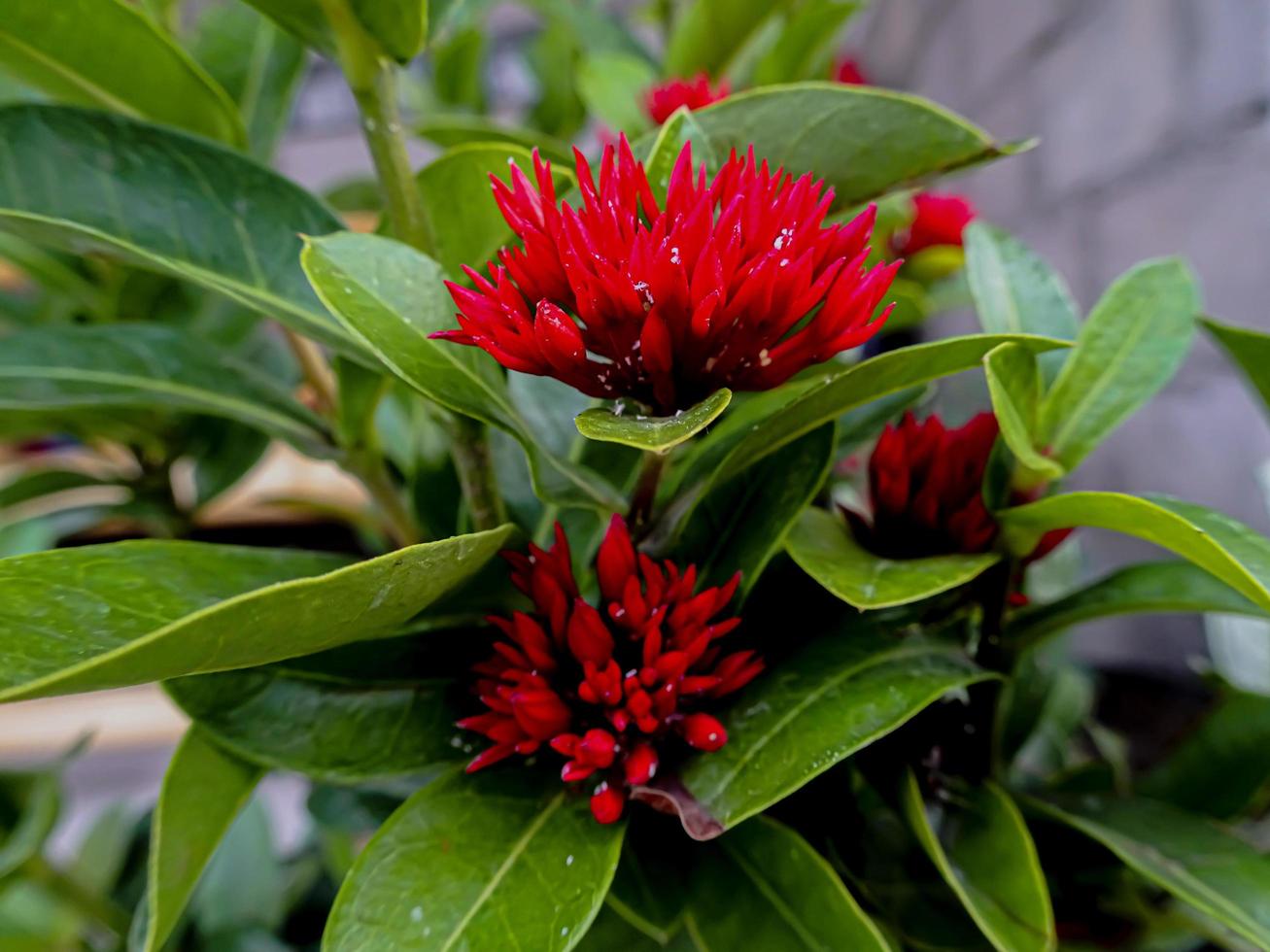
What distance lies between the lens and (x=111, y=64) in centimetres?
38

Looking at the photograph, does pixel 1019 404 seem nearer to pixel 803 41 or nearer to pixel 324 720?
pixel 324 720

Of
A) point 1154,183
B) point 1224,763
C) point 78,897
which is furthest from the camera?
point 1154,183

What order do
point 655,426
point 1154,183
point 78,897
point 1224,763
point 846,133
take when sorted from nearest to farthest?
point 655,426
point 846,133
point 1224,763
point 78,897
point 1154,183

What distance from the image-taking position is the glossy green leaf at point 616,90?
598mm

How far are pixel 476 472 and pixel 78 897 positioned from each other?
501 mm

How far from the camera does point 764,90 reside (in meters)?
0.34

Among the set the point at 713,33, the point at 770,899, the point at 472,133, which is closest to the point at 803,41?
the point at 713,33

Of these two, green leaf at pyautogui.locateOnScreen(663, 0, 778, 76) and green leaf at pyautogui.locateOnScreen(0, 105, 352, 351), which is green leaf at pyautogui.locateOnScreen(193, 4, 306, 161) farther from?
green leaf at pyautogui.locateOnScreen(663, 0, 778, 76)

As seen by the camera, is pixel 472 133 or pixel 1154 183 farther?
pixel 1154 183

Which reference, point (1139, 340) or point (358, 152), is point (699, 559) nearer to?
point (1139, 340)

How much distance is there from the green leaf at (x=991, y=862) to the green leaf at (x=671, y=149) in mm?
257

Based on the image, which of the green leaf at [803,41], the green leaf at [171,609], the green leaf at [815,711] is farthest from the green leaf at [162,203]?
the green leaf at [803,41]

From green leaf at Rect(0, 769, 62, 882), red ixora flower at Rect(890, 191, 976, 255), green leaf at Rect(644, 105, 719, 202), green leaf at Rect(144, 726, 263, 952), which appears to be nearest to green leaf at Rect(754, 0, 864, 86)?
red ixora flower at Rect(890, 191, 976, 255)

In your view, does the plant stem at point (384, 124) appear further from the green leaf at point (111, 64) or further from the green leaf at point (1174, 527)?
the green leaf at point (1174, 527)
